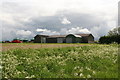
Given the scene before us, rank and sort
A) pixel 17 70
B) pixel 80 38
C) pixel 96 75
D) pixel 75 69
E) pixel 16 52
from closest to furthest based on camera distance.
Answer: pixel 96 75 < pixel 17 70 < pixel 75 69 < pixel 16 52 < pixel 80 38

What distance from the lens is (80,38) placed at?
77062 millimetres

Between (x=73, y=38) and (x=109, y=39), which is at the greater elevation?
(x=73, y=38)

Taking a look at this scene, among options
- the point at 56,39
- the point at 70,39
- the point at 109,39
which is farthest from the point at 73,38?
the point at 109,39

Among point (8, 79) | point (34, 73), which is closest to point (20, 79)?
point (8, 79)

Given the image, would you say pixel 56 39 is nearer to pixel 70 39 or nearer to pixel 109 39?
pixel 70 39

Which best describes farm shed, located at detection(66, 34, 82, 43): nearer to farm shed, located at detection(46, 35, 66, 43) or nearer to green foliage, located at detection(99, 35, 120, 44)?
farm shed, located at detection(46, 35, 66, 43)

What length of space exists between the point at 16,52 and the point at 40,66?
390 cm

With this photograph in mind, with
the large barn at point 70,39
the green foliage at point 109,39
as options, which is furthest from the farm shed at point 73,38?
the green foliage at point 109,39

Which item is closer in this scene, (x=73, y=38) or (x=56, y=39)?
(x=73, y=38)

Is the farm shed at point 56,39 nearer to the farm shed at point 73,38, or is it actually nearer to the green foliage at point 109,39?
the farm shed at point 73,38

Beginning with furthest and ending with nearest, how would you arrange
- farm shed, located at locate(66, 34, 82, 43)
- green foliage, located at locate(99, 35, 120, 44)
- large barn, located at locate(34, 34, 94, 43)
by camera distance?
large barn, located at locate(34, 34, 94, 43) < farm shed, located at locate(66, 34, 82, 43) < green foliage, located at locate(99, 35, 120, 44)

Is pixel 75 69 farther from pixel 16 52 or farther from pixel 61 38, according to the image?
pixel 61 38

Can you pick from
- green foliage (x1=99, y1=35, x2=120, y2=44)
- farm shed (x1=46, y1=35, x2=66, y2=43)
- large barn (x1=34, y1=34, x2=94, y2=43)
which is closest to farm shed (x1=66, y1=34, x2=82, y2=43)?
large barn (x1=34, y1=34, x2=94, y2=43)

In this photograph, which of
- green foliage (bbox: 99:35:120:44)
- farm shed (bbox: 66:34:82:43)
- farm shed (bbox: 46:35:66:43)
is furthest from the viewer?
farm shed (bbox: 46:35:66:43)
